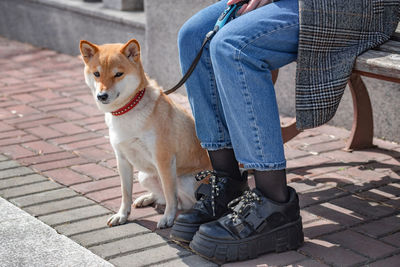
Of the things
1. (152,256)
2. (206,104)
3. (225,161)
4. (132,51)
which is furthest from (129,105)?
(152,256)

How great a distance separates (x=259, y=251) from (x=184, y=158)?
2.29ft

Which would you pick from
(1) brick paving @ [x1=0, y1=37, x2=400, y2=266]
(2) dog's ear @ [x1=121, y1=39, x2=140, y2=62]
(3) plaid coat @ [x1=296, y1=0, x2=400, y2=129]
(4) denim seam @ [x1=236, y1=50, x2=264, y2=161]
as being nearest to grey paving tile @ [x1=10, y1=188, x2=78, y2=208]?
(1) brick paving @ [x1=0, y1=37, x2=400, y2=266]

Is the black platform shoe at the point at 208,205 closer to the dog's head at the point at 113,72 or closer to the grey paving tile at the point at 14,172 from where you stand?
the dog's head at the point at 113,72

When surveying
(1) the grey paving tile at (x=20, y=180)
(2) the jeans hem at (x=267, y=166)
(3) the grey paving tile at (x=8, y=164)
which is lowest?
(3) the grey paving tile at (x=8, y=164)

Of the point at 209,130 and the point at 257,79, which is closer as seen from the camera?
the point at 257,79

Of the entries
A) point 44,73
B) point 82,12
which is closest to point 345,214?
point 44,73

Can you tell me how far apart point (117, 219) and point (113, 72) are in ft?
2.32

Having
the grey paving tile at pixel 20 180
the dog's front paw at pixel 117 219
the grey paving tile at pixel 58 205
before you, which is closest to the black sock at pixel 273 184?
the dog's front paw at pixel 117 219

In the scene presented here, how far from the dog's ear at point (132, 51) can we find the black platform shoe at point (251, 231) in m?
0.85

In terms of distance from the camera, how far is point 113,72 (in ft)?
10.0

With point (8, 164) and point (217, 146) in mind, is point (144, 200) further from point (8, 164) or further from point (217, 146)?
point (8, 164)

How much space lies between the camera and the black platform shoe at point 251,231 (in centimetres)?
278

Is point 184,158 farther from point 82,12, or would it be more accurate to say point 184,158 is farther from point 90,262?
point 82,12

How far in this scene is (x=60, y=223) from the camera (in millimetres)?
3238
